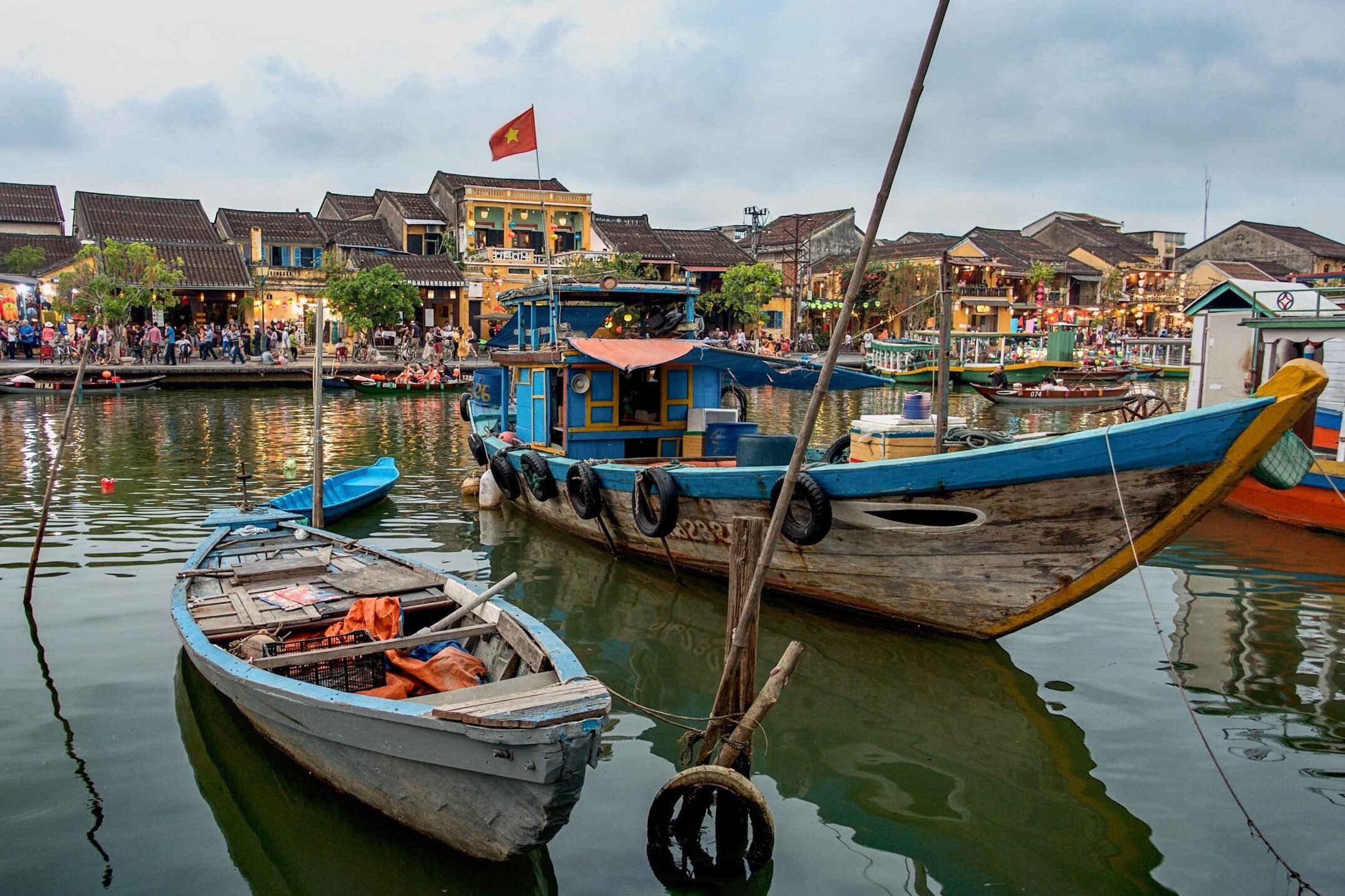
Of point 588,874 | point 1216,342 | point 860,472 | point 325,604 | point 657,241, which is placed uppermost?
point 657,241

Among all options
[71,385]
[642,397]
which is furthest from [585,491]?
[71,385]

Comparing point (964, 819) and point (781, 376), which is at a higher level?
point (781, 376)

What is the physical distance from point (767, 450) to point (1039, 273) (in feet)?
149

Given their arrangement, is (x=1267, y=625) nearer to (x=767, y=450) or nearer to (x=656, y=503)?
(x=767, y=450)

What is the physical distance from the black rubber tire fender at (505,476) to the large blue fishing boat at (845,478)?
0.09 feet

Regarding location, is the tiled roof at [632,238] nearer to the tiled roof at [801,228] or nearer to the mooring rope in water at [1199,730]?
the tiled roof at [801,228]

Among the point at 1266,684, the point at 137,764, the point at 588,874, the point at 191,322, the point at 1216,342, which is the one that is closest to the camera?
the point at 588,874

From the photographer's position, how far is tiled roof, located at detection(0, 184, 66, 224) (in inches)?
1481

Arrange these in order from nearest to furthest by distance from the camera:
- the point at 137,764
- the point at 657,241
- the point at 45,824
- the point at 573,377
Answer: the point at 45,824 → the point at 137,764 → the point at 573,377 → the point at 657,241

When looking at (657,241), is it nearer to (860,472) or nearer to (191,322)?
(191,322)

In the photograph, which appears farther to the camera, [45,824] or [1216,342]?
[1216,342]

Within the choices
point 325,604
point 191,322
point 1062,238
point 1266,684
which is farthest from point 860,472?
point 1062,238

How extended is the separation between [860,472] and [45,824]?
574 centimetres

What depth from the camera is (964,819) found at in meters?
5.42
